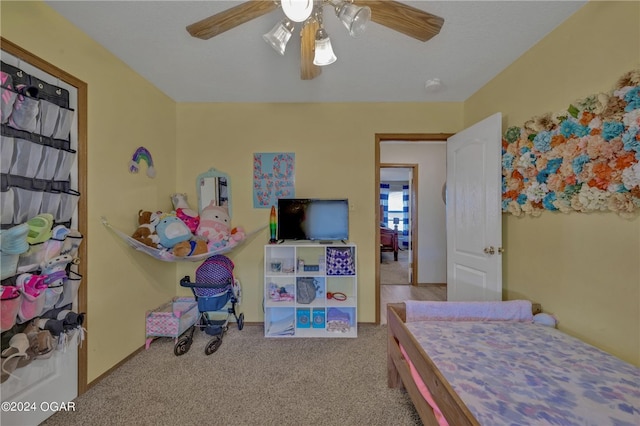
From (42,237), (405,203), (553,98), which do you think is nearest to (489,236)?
(553,98)

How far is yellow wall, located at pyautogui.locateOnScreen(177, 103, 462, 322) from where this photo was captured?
255 cm

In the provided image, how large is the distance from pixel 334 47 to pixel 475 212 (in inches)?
68.0

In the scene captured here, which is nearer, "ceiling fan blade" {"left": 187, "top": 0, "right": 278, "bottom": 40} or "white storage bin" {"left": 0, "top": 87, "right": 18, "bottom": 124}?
"ceiling fan blade" {"left": 187, "top": 0, "right": 278, "bottom": 40}

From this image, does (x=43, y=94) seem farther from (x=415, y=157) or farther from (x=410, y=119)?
(x=415, y=157)

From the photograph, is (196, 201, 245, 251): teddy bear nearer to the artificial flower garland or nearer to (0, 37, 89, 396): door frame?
(0, 37, 89, 396): door frame

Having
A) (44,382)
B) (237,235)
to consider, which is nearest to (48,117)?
(237,235)

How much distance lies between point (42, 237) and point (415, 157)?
4225mm

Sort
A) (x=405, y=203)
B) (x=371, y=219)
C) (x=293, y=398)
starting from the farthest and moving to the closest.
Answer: (x=405, y=203)
(x=371, y=219)
(x=293, y=398)

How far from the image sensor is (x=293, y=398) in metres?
1.52

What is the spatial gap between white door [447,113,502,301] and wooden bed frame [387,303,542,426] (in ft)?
1.32

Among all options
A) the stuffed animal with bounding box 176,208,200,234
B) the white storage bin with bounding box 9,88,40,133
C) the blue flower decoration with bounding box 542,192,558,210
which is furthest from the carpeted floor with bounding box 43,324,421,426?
the white storage bin with bounding box 9,88,40,133

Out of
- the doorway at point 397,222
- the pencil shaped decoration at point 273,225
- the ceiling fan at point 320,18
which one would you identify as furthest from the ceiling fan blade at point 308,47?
the doorway at point 397,222

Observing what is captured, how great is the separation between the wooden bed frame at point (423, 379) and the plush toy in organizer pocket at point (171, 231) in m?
1.76

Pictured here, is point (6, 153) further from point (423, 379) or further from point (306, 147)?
point (423, 379)
